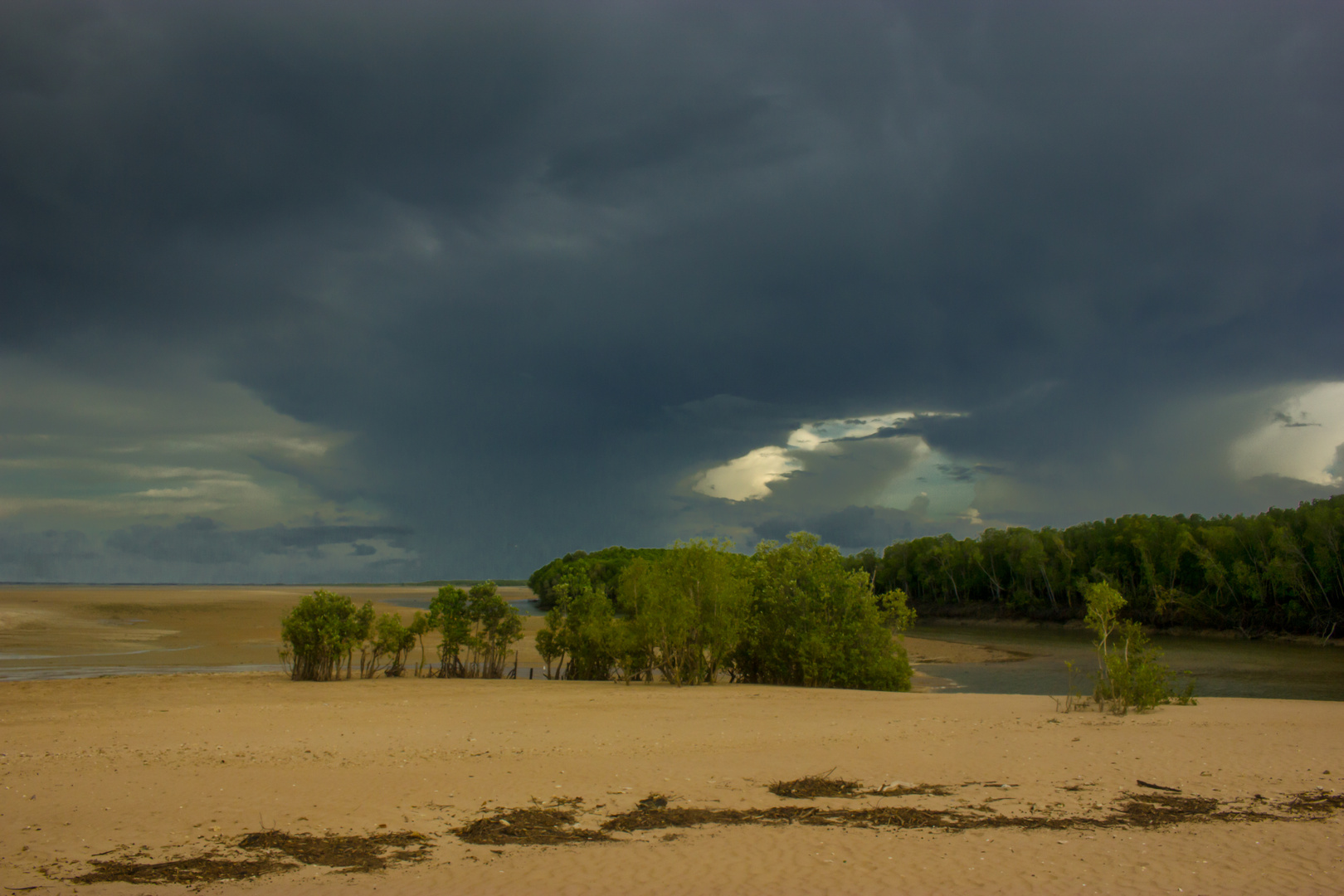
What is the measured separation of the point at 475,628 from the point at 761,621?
14.8 meters

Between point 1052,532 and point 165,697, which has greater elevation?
point 1052,532

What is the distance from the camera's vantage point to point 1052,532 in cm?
10088

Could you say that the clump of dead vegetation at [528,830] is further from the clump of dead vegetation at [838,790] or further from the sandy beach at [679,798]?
the clump of dead vegetation at [838,790]

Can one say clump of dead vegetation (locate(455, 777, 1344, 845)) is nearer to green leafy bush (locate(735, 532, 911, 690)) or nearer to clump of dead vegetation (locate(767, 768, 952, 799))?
clump of dead vegetation (locate(767, 768, 952, 799))

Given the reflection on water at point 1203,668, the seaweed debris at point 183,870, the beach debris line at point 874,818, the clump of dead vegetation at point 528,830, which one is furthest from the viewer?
the reflection on water at point 1203,668

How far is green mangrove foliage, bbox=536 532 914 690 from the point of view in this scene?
33.2 meters

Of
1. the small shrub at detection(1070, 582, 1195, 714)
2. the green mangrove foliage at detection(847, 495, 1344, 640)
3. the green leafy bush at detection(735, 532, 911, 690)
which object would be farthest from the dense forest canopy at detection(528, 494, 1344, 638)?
the small shrub at detection(1070, 582, 1195, 714)

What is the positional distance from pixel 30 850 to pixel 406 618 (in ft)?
252

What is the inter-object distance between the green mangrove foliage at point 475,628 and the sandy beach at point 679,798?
1387 centimetres

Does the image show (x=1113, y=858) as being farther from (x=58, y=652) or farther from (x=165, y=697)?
(x=58, y=652)

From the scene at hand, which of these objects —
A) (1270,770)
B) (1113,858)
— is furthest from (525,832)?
(1270,770)

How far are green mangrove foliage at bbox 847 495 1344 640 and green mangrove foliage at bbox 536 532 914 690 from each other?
18.2 meters

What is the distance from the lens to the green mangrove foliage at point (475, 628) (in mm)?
38125

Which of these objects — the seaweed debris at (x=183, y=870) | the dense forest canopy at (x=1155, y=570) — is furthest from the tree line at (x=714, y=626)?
the seaweed debris at (x=183, y=870)
